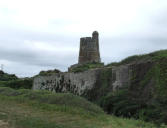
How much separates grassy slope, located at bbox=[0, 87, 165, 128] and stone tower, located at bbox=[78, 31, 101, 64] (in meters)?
16.1

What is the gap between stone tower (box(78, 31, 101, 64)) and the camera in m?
29.8

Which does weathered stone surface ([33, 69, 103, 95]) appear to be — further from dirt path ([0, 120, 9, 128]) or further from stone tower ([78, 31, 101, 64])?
dirt path ([0, 120, 9, 128])

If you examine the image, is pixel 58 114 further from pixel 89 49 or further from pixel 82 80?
pixel 89 49

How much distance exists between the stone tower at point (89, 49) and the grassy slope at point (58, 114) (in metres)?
16.1

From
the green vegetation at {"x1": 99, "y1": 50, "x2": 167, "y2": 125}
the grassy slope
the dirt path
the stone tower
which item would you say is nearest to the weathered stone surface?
the green vegetation at {"x1": 99, "y1": 50, "x2": 167, "y2": 125}

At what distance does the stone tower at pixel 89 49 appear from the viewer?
2981 centimetres

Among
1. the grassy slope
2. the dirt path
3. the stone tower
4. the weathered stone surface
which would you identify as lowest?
the dirt path

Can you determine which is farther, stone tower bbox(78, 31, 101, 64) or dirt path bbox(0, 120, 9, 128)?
stone tower bbox(78, 31, 101, 64)

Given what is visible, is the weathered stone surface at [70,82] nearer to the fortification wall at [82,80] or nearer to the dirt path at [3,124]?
the fortification wall at [82,80]

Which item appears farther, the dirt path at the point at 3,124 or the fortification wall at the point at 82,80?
the fortification wall at the point at 82,80

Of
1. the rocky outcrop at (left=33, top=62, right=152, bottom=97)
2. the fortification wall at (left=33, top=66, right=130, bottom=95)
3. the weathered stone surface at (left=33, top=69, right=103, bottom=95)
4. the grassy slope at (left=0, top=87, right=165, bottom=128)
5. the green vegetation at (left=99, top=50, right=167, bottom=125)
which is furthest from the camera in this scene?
the weathered stone surface at (left=33, top=69, right=103, bottom=95)

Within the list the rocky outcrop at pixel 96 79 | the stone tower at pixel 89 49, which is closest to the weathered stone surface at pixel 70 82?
the rocky outcrop at pixel 96 79

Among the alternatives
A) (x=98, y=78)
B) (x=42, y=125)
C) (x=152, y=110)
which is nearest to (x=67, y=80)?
(x=98, y=78)

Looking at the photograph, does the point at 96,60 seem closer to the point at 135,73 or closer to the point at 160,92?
the point at 135,73
